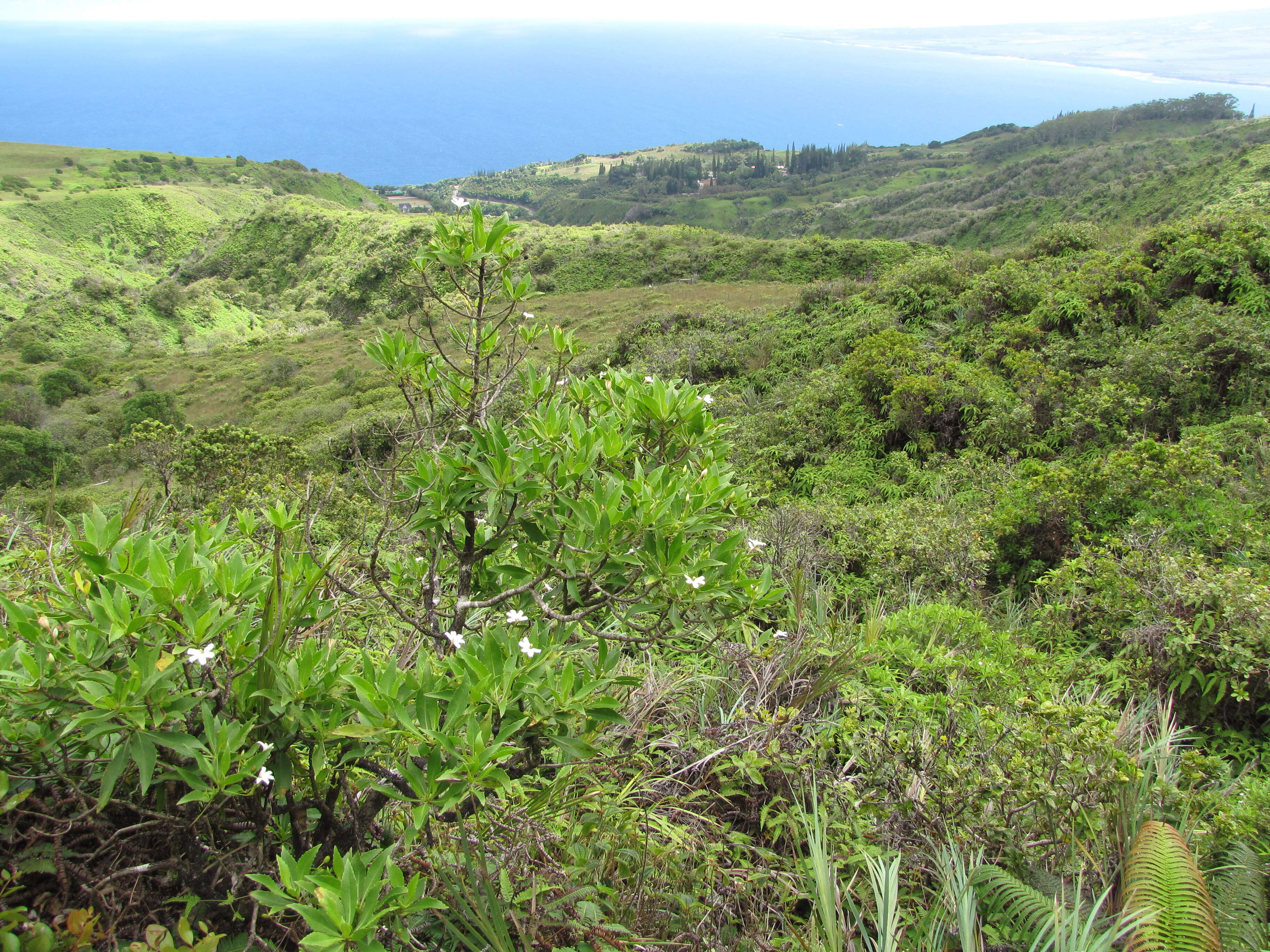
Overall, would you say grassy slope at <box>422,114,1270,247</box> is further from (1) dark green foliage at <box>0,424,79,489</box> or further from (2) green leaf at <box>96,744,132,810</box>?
(1) dark green foliage at <box>0,424,79,489</box>

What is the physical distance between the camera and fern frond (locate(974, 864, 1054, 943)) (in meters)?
1.72

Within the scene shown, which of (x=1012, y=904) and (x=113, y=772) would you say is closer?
(x=113, y=772)

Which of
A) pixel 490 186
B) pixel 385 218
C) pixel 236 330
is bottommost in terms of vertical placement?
pixel 236 330

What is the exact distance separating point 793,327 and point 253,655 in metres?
14.3

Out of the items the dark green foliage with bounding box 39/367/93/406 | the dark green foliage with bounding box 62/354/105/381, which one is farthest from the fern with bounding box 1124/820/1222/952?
the dark green foliage with bounding box 62/354/105/381

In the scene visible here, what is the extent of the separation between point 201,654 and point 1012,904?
2.19m

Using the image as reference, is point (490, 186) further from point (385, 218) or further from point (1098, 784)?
point (1098, 784)

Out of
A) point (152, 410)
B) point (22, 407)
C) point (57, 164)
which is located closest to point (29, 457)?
point (152, 410)

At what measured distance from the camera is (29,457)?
21766 millimetres

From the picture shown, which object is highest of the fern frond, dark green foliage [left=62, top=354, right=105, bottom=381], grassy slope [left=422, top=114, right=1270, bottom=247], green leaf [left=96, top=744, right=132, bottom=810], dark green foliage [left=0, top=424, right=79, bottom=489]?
grassy slope [left=422, top=114, right=1270, bottom=247]

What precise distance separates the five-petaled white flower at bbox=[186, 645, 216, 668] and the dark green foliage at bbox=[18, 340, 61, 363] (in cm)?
5495

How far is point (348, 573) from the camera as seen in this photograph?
8.91ft

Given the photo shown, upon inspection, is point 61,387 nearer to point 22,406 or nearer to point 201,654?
point 22,406

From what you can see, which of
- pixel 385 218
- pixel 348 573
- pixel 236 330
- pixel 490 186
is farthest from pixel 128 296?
pixel 490 186
